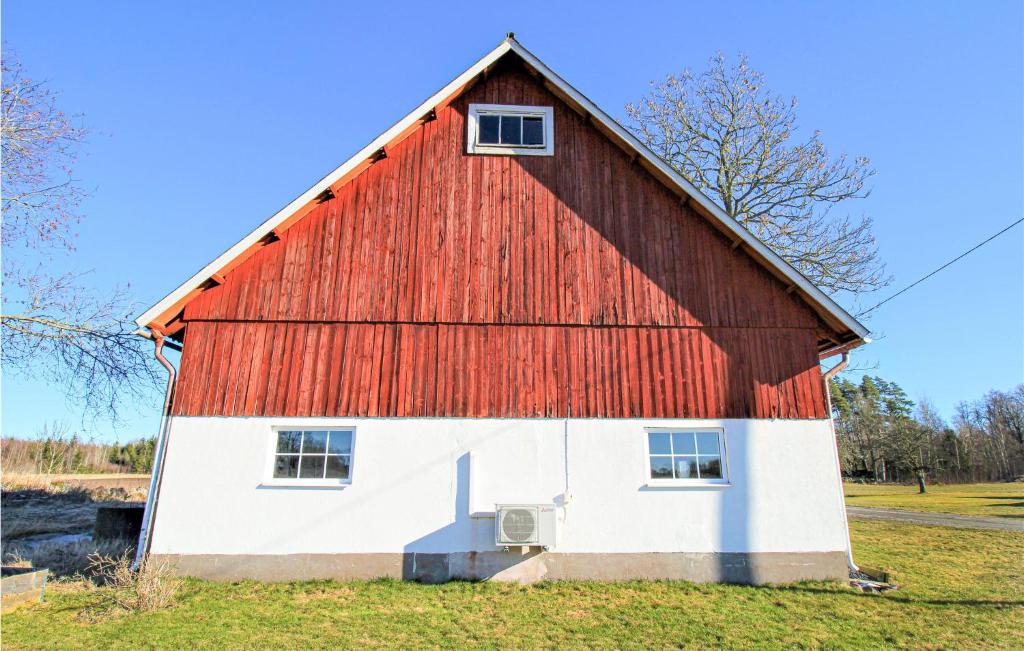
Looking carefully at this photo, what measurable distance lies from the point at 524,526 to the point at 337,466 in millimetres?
3122

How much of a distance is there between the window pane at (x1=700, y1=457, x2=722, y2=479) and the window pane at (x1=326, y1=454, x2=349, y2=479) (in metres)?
5.79

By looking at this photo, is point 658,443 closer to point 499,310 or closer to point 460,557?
point 499,310

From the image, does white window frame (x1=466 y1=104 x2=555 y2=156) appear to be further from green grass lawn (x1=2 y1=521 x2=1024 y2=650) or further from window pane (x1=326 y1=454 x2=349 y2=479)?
green grass lawn (x1=2 y1=521 x2=1024 y2=650)

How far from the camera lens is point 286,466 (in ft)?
28.9

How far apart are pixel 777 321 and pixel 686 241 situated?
212 cm

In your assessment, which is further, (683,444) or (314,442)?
(683,444)

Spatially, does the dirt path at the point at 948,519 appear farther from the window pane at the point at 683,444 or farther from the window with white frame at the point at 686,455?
the window pane at the point at 683,444

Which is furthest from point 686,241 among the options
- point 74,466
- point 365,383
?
point 74,466

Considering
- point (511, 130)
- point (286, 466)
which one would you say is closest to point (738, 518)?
point (286, 466)

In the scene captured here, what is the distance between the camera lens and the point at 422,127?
422 inches

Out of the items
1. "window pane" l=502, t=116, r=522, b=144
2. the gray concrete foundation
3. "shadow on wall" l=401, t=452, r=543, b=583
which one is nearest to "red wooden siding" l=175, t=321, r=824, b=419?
"shadow on wall" l=401, t=452, r=543, b=583

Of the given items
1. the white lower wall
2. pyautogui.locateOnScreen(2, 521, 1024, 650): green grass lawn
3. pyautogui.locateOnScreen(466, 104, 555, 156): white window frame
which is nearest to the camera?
pyautogui.locateOnScreen(2, 521, 1024, 650): green grass lawn

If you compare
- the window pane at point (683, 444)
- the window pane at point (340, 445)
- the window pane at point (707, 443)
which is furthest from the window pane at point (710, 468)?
the window pane at point (340, 445)

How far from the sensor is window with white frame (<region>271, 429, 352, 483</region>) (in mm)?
8797
